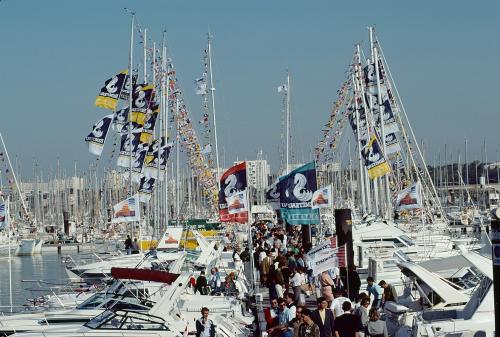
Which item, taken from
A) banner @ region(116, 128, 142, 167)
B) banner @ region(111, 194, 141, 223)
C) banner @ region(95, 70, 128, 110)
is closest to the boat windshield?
banner @ region(111, 194, 141, 223)

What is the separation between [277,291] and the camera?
27672mm

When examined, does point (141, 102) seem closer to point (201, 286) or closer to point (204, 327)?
point (201, 286)

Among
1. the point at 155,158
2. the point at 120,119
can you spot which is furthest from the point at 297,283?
the point at 155,158

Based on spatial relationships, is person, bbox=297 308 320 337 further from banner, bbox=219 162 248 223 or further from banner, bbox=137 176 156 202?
banner, bbox=137 176 156 202

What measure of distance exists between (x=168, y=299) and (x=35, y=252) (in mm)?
63209

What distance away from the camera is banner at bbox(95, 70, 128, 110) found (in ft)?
136

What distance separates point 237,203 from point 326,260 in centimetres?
449

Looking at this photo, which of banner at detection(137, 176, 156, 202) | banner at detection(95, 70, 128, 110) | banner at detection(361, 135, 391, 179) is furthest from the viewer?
banner at detection(137, 176, 156, 202)

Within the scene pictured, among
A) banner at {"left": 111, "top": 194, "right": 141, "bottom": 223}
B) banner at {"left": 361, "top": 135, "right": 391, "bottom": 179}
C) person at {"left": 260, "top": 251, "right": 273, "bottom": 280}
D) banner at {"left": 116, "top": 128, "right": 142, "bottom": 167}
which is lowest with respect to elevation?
person at {"left": 260, "top": 251, "right": 273, "bottom": 280}

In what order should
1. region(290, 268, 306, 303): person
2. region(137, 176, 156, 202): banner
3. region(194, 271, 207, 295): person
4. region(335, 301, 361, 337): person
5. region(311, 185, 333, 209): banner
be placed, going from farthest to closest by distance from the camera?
1. region(137, 176, 156, 202): banner
2. region(311, 185, 333, 209): banner
3. region(194, 271, 207, 295): person
4. region(290, 268, 306, 303): person
5. region(335, 301, 361, 337): person

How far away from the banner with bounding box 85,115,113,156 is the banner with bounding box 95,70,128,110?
4.49 feet

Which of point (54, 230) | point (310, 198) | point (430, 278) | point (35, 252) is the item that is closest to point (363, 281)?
point (310, 198)

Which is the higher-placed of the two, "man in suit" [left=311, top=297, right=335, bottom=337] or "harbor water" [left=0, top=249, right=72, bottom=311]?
"harbor water" [left=0, top=249, right=72, bottom=311]

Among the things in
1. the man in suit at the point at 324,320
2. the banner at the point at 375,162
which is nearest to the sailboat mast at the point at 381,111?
the banner at the point at 375,162
